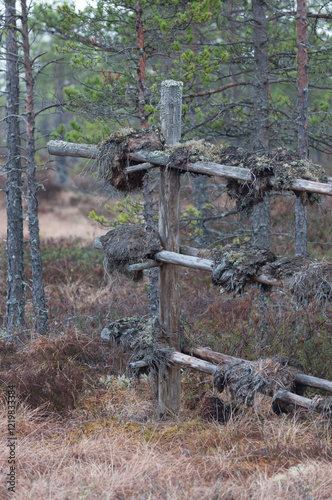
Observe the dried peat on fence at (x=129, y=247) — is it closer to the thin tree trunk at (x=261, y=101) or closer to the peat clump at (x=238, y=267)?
the peat clump at (x=238, y=267)

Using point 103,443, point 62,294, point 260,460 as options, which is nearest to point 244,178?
point 260,460

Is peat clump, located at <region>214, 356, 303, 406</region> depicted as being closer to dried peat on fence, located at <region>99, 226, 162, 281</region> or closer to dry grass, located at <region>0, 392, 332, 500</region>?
dry grass, located at <region>0, 392, 332, 500</region>

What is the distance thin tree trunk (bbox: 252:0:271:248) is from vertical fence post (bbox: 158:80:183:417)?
12.0ft

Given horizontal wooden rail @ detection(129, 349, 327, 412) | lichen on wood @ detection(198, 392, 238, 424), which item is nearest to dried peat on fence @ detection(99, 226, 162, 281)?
horizontal wooden rail @ detection(129, 349, 327, 412)

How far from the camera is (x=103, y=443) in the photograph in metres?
Answer: 4.96

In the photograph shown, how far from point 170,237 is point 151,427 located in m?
2.04

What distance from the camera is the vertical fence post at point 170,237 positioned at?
17.0 feet

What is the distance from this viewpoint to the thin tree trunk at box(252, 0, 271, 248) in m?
8.74

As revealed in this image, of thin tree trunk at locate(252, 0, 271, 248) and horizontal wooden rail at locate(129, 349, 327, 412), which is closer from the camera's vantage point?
horizontal wooden rail at locate(129, 349, 327, 412)

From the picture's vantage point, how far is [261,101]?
8797 mm

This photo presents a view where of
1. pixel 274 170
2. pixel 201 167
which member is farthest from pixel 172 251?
pixel 274 170

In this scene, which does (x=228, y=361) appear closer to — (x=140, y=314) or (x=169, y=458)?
(x=169, y=458)

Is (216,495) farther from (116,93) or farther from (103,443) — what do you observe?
(116,93)

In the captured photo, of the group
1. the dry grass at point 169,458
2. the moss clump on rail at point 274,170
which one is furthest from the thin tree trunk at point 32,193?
the moss clump on rail at point 274,170
